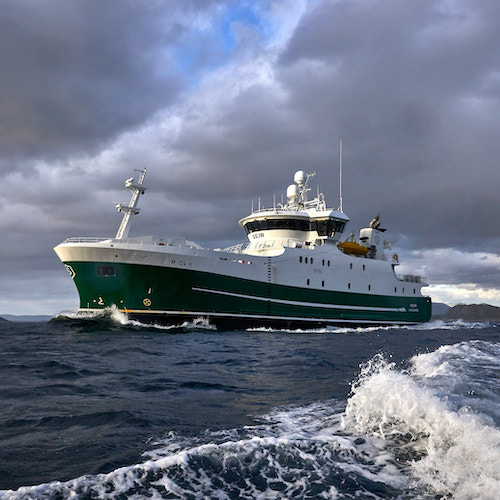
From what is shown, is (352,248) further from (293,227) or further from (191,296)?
(191,296)

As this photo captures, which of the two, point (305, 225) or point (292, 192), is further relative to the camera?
point (292, 192)

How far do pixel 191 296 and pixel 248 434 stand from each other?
2178cm

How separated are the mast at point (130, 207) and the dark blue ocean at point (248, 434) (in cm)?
1875

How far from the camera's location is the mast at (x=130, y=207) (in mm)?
28656

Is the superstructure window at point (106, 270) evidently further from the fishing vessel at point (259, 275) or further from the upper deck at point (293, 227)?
the upper deck at point (293, 227)

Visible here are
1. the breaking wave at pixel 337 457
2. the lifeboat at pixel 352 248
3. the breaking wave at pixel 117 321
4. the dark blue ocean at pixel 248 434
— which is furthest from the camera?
the lifeboat at pixel 352 248

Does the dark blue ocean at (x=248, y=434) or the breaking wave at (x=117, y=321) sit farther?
the breaking wave at (x=117, y=321)

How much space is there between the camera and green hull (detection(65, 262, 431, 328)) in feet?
85.5

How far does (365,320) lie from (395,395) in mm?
31195

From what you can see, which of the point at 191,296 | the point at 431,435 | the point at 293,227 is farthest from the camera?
the point at 293,227

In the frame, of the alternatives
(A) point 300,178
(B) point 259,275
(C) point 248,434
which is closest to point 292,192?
(A) point 300,178

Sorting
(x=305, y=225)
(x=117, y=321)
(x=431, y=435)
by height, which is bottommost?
(x=117, y=321)

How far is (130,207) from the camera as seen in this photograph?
95.6ft

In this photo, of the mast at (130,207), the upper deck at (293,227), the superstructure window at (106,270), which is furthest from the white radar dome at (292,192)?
the superstructure window at (106,270)
